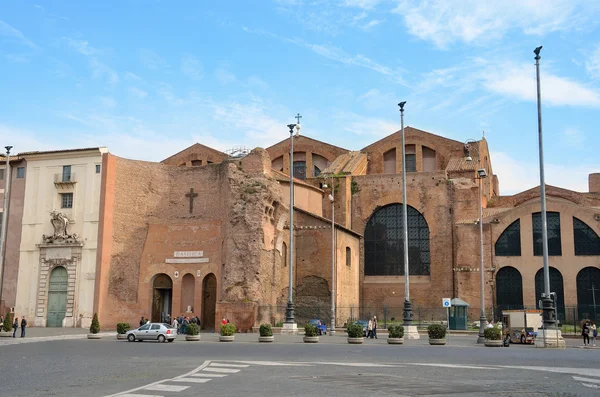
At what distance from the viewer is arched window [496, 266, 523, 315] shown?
1791 inches

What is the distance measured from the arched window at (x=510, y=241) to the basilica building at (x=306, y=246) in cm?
7

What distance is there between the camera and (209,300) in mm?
42031

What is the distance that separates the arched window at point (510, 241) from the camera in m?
46.1

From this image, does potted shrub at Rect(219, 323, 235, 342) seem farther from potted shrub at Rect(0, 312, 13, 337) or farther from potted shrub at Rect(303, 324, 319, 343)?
potted shrub at Rect(0, 312, 13, 337)

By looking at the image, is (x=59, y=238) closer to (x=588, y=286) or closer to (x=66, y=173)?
(x=66, y=173)

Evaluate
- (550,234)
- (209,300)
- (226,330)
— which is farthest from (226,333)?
(550,234)

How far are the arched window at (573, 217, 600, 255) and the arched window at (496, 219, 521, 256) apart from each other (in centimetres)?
370

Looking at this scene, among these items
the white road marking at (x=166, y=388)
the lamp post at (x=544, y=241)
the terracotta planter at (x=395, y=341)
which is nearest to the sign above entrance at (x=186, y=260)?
the terracotta planter at (x=395, y=341)

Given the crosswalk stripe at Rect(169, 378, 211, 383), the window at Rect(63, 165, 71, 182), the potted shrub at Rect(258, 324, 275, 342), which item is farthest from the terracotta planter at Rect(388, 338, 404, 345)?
the window at Rect(63, 165, 71, 182)

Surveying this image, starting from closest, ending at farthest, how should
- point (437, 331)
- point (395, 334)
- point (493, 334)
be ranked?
point (493, 334)
point (437, 331)
point (395, 334)

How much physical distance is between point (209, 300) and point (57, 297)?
960 centimetres

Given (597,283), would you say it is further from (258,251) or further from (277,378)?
(277,378)

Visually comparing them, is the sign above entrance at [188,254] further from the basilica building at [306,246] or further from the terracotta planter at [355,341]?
the terracotta planter at [355,341]

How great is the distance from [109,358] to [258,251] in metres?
20.5
